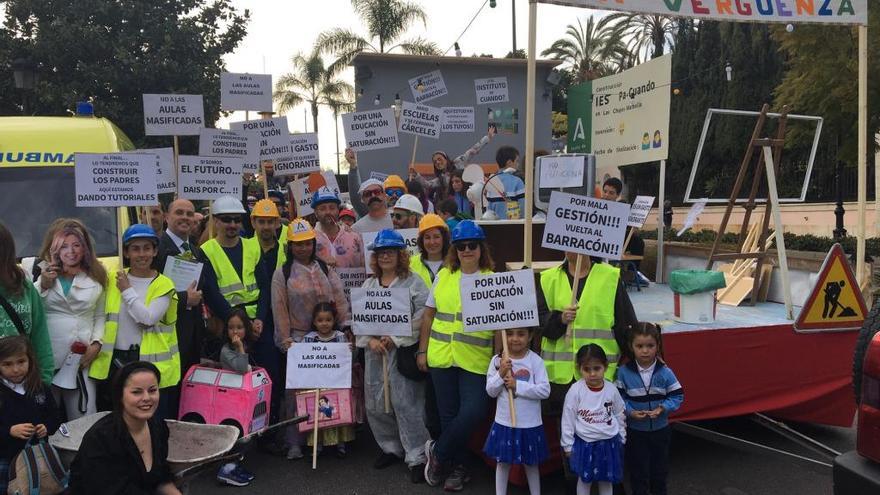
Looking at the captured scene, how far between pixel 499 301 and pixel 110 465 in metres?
2.27

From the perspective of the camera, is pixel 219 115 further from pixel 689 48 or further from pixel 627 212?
pixel 689 48

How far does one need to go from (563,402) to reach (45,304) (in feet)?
10.9

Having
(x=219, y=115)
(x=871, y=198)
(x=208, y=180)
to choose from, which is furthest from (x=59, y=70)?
(x=871, y=198)

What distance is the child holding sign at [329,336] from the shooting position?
17.4ft

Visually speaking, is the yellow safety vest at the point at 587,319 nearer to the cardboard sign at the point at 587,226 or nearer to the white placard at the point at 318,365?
the cardboard sign at the point at 587,226

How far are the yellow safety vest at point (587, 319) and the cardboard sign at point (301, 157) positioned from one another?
4.37 metres

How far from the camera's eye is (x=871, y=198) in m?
20.7

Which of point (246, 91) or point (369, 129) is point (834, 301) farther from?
point (246, 91)

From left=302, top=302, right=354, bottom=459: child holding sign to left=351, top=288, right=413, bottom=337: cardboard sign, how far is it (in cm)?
38

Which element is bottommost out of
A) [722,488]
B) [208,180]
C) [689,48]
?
[722,488]

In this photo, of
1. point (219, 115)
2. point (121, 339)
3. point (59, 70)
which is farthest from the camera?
point (219, 115)

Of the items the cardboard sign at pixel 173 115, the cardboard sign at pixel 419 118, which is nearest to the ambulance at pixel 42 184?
the cardboard sign at pixel 173 115

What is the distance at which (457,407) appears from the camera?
4.81 metres

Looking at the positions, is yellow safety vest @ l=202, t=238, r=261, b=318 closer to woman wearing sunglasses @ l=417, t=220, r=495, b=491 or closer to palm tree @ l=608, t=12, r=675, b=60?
woman wearing sunglasses @ l=417, t=220, r=495, b=491
